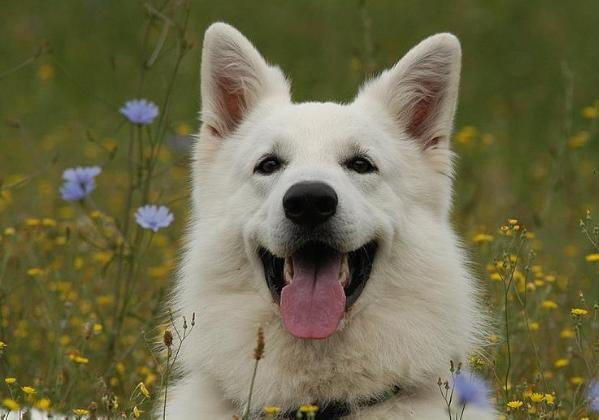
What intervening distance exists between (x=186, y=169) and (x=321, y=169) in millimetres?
6100

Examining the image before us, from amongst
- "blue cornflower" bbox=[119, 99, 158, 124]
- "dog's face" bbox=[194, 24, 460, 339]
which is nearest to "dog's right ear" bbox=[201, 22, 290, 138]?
"dog's face" bbox=[194, 24, 460, 339]

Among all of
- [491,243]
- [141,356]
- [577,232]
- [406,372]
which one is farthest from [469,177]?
[406,372]

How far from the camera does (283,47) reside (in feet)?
44.5

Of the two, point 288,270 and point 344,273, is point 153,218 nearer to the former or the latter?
point 288,270

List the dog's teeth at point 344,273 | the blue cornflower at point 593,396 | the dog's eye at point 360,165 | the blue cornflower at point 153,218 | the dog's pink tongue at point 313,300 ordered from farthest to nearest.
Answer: the blue cornflower at point 153,218 < the dog's eye at point 360,165 < the dog's teeth at point 344,273 < the dog's pink tongue at point 313,300 < the blue cornflower at point 593,396

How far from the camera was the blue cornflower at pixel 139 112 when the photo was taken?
574 cm

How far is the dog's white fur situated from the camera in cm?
434

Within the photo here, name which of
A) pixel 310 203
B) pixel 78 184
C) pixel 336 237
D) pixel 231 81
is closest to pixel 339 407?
pixel 336 237

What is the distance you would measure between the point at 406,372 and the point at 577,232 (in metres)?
4.62

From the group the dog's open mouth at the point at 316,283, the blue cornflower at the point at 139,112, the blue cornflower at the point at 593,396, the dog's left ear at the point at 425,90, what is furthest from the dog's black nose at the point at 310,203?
the blue cornflower at the point at 139,112

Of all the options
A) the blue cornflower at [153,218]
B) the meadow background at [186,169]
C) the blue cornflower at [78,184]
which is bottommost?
the meadow background at [186,169]

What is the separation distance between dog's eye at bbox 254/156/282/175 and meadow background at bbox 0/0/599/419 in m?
0.74

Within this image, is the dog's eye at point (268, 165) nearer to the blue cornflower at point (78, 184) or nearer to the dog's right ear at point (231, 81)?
the dog's right ear at point (231, 81)

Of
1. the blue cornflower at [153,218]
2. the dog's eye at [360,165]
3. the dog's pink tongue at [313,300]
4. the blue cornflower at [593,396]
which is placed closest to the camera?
the blue cornflower at [593,396]
